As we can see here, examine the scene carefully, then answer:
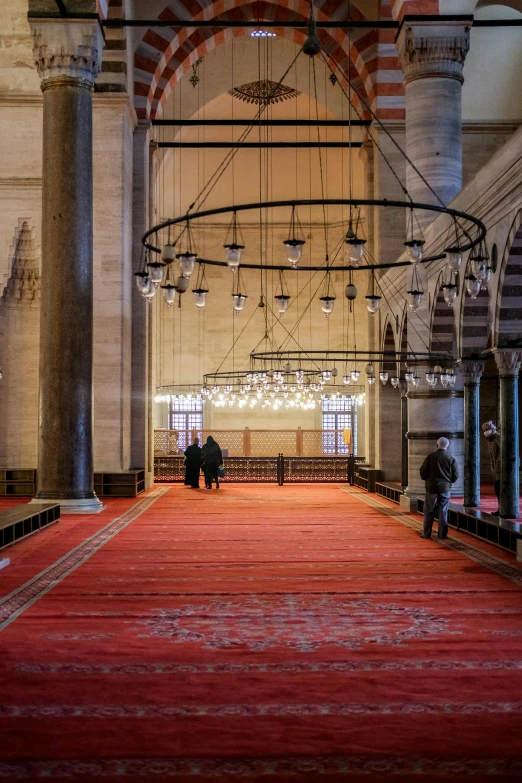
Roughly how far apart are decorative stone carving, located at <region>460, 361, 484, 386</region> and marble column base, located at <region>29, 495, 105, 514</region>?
4.80 m

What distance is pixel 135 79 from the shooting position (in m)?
15.9

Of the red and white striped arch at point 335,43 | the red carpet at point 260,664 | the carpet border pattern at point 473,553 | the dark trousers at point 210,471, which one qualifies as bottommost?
the red carpet at point 260,664

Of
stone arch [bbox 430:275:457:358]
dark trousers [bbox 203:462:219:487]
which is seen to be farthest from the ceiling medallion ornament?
stone arch [bbox 430:275:457:358]

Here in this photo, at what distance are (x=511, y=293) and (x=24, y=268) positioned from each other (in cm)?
889

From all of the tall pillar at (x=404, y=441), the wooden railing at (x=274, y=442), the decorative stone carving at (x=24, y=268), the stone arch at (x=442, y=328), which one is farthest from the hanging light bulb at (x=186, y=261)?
the wooden railing at (x=274, y=442)

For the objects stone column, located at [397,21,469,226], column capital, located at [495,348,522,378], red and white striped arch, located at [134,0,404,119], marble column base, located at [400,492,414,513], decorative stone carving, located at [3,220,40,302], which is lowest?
marble column base, located at [400,492,414,513]

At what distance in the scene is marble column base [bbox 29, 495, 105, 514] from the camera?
10.8 m

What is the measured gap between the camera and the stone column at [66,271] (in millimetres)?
10805

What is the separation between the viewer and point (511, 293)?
8648mm

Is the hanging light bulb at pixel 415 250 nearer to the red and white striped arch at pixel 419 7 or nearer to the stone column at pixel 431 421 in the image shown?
the stone column at pixel 431 421

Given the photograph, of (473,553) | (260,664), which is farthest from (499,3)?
(260,664)

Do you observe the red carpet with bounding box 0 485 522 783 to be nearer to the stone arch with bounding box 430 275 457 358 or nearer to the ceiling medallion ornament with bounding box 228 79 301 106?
the stone arch with bounding box 430 275 457 358

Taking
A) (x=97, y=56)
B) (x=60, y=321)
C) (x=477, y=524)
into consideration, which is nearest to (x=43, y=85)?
(x=97, y=56)

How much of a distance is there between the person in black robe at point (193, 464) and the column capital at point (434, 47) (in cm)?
784
